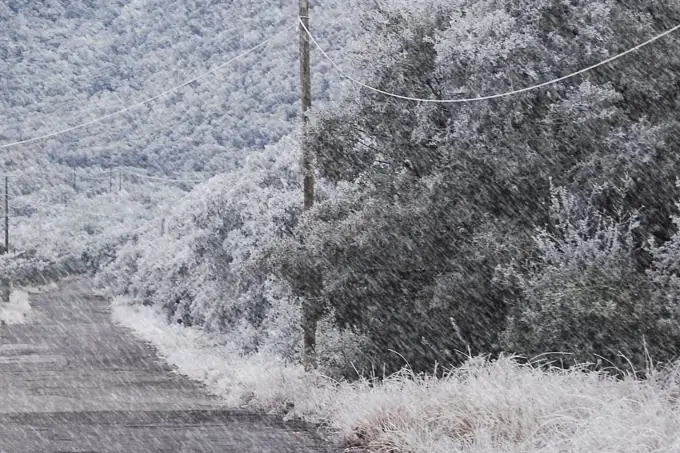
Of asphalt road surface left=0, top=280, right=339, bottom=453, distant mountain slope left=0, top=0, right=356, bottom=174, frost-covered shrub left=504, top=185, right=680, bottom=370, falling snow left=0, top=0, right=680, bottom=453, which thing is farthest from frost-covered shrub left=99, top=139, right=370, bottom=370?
distant mountain slope left=0, top=0, right=356, bottom=174

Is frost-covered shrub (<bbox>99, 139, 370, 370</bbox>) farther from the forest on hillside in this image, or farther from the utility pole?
the forest on hillside

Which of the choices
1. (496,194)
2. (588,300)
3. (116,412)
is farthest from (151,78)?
(588,300)

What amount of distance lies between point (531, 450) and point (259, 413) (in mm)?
7699

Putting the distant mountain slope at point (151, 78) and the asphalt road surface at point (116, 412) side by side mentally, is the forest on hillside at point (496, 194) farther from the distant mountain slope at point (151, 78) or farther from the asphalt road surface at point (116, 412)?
the distant mountain slope at point (151, 78)

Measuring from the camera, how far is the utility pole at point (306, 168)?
1888 centimetres

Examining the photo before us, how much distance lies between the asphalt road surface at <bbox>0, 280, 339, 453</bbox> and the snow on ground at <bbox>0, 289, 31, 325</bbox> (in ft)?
59.6

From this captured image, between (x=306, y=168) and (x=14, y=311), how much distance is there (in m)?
40.9

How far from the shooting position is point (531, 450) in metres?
8.89

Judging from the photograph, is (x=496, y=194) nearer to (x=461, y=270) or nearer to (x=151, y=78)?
(x=461, y=270)

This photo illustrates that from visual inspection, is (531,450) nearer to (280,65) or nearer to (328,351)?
(328,351)

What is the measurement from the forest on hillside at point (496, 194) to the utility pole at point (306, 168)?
249 mm

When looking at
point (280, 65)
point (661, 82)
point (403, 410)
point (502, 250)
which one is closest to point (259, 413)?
point (502, 250)

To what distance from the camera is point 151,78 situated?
362 ft

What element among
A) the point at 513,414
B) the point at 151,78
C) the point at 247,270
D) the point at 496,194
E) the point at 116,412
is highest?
the point at 496,194
